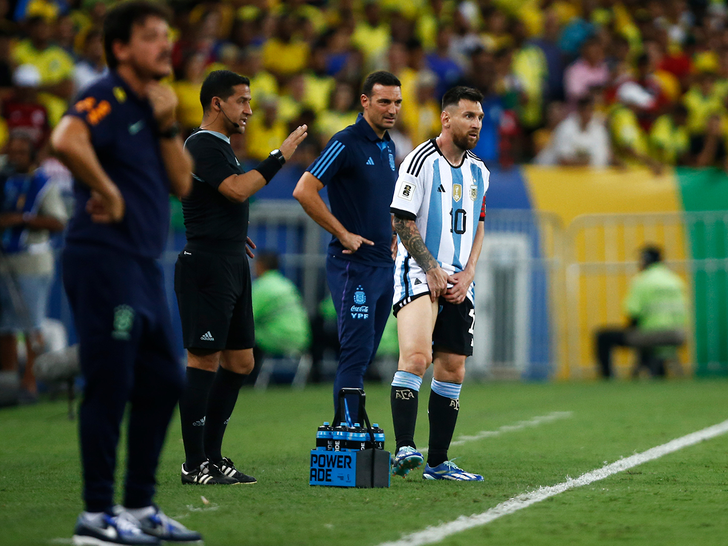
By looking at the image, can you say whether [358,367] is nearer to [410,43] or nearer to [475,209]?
[475,209]

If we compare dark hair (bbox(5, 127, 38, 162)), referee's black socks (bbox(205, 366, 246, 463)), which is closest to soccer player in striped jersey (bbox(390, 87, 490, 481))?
referee's black socks (bbox(205, 366, 246, 463))

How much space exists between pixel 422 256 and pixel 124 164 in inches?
95.6

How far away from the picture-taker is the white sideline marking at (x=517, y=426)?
8.52m

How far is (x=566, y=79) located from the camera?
61.3ft

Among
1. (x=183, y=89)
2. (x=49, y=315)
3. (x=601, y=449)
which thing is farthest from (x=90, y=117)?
(x=183, y=89)

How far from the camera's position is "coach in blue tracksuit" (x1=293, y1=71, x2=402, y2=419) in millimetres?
6598

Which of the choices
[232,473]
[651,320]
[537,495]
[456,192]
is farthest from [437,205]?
[651,320]

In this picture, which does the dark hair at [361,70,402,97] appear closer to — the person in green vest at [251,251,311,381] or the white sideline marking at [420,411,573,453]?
the white sideline marking at [420,411,573,453]

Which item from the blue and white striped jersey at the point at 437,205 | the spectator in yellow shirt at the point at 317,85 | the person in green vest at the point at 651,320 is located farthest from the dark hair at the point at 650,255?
the blue and white striped jersey at the point at 437,205

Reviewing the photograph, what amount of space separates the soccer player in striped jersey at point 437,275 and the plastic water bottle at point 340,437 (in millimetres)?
544

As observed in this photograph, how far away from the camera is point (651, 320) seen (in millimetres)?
14812

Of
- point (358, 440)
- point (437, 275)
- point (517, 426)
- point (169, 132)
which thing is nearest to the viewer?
point (169, 132)

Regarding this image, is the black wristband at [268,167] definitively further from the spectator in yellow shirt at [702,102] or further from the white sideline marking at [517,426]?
the spectator in yellow shirt at [702,102]

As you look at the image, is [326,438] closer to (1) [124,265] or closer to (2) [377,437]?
(2) [377,437]
